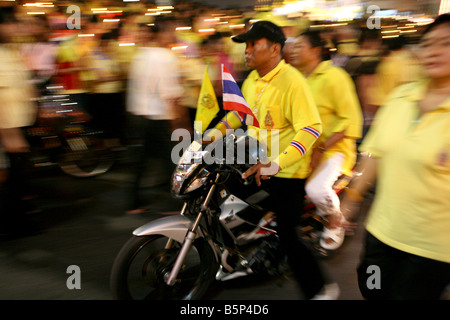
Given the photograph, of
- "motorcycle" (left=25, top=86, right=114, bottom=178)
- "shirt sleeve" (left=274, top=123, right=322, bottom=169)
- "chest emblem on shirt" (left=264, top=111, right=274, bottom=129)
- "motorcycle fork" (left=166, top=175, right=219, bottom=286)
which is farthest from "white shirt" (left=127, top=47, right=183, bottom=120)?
"shirt sleeve" (left=274, top=123, right=322, bottom=169)

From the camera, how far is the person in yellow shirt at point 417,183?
1.64m

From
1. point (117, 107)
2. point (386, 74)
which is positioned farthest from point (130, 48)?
point (386, 74)

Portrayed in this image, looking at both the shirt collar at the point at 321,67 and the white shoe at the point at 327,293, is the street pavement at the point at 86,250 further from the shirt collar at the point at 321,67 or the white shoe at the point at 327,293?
the shirt collar at the point at 321,67

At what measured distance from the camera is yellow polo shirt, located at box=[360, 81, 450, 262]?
1.62 metres

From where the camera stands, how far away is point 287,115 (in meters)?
2.59

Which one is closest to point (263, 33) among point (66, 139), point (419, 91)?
point (419, 91)

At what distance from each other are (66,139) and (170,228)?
3.52m

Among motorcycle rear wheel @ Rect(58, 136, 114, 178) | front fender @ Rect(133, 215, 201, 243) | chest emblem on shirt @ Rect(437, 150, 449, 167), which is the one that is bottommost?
motorcycle rear wheel @ Rect(58, 136, 114, 178)

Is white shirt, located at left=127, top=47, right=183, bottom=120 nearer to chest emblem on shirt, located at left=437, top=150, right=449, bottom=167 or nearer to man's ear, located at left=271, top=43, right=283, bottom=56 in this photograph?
man's ear, located at left=271, top=43, right=283, bottom=56

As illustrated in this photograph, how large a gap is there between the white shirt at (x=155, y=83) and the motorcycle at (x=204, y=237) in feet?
6.75

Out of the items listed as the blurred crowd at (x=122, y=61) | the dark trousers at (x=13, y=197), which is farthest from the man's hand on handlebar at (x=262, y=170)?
the blurred crowd at (x=122, y=61)

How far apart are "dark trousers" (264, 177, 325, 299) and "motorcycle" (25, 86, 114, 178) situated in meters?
3.63

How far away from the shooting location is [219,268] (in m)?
2.79

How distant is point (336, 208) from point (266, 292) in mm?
880
